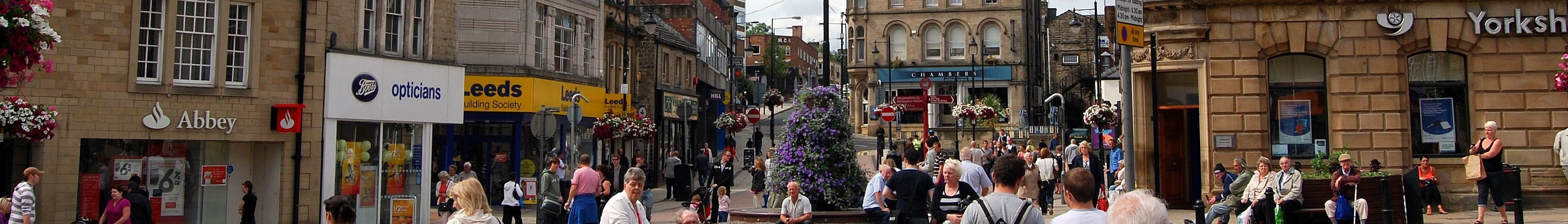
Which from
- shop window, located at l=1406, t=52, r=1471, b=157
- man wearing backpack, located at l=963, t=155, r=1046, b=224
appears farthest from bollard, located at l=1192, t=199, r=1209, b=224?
shop window, located at l=1406, t=52, r=1471, b=157

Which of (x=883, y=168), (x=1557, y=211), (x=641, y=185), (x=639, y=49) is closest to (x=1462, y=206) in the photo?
(x=1557, y=211)

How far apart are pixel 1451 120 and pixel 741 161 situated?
105ft

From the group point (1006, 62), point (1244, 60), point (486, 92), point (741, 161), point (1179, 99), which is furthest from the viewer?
point (1006, 62)

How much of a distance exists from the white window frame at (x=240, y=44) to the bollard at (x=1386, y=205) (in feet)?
42.0

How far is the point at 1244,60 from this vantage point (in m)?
18.0

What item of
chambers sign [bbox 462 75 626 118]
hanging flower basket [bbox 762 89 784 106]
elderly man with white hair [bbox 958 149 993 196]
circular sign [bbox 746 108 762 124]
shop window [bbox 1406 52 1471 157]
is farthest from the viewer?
hanging flower basket [bbox 762 89 784 106]

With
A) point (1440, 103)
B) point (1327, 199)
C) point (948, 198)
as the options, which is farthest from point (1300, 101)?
point (948, 198)

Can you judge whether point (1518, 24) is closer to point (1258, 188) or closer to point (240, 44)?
point (1258, 188)

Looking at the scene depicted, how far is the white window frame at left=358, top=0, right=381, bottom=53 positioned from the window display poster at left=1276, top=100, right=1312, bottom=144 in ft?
39.8

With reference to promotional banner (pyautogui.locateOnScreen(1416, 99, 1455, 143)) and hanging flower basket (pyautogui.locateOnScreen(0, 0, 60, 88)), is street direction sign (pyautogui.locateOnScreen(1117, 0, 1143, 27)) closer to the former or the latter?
promotional banner (pyautogui.locateOnScreen(1416, 99, 1455, 143))

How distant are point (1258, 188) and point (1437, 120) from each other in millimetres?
5745

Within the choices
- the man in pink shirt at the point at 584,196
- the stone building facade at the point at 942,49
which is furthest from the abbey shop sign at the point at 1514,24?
the stone building facade at the point at 942,49

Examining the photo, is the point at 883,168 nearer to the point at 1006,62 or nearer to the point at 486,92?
the point at 486,92

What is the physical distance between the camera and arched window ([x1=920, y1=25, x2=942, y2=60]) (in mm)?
65000
